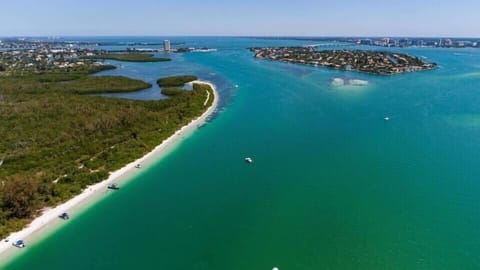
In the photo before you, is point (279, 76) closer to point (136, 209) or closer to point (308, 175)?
point (308, 175)

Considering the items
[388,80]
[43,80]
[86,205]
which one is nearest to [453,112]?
[388,80]

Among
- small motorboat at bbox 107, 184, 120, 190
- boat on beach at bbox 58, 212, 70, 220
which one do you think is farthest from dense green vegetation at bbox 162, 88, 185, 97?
boat on beach at bbox 58, 212, 70, 220

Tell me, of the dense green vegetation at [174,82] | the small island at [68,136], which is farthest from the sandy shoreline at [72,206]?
the dense green vegetation at [174,82]

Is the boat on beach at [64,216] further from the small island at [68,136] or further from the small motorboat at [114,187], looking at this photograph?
the small motorboat at [114,187]

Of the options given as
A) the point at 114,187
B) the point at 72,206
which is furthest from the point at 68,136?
the point at 72,206

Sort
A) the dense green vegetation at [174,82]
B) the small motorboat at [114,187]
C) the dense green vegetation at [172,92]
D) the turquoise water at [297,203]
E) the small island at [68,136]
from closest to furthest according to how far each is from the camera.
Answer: the turquoise water at [297,203], the small island at [68,136], the small motorboat at [114,187], the dense green vegetation at [172,92], the dense green vegetation at [174,82]

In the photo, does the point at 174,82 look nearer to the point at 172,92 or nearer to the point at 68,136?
the point at 172,92
